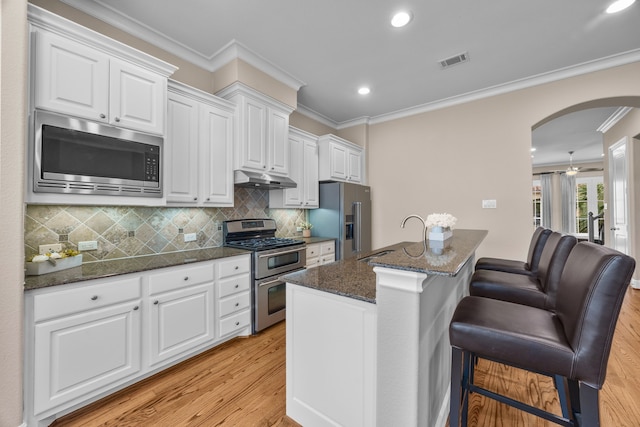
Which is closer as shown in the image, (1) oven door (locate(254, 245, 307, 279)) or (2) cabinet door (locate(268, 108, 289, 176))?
(1) oven door (locate(254, 245, 307, 279))

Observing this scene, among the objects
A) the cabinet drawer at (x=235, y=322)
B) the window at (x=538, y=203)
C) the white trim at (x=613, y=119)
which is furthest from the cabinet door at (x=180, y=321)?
the window at (x=538, y=203)

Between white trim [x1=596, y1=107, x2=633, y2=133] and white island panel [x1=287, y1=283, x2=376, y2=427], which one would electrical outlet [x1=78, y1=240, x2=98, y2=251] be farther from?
white trim [x1=596, y1=107, x2=633, y2=133]

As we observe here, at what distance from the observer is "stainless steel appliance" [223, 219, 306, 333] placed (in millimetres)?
2703

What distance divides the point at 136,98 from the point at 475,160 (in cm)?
407

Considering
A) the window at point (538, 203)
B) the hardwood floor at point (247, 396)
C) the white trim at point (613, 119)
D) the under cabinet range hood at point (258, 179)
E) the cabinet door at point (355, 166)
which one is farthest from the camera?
the window at point (538, 203)

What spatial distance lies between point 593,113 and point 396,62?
4.01 m

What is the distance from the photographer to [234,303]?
2.54m

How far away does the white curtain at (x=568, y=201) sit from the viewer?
8.54 m

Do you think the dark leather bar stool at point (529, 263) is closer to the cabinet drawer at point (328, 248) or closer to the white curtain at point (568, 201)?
the cabinet drawer at point (328, 248)

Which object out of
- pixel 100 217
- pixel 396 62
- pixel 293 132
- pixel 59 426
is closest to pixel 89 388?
pixel 59 426

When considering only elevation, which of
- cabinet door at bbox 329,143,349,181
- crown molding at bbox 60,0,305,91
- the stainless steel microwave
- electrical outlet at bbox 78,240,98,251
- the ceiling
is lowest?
electrical outlet at bbox 78,240,98,251

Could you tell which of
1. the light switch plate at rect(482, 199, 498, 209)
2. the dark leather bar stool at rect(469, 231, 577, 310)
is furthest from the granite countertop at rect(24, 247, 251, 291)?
the light switch plate at rect(482, 199, 498, 209)

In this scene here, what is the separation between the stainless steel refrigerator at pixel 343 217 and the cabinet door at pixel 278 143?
0.93m

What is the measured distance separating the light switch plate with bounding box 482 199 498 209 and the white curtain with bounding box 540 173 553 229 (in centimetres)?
747
